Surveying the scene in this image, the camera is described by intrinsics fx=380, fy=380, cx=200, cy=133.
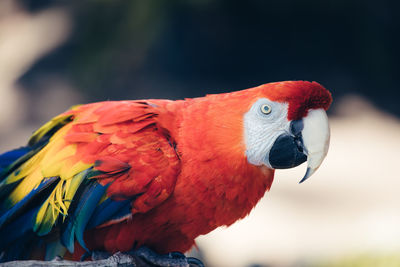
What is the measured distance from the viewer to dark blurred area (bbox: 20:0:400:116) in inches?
95.7

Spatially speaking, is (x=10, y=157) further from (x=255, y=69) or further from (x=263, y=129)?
(x=255, y=69)

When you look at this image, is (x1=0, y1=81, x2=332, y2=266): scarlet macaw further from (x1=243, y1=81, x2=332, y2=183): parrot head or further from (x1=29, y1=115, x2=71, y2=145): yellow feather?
(x1=29, y1=115, x2=71, y2=145): yellow feather

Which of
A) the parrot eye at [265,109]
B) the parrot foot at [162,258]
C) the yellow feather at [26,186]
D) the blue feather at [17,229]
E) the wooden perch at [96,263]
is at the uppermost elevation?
the parrot eye at [265,109]

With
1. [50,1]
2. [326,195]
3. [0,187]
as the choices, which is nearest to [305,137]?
[0,187]

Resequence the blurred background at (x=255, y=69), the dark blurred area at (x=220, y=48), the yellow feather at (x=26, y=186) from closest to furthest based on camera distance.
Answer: the yellow feather at (x=26, y=186), the blurred background at (x=255, y=69), the dark blurred area at (x=220, y=48)

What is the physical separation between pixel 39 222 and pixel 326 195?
1745mm

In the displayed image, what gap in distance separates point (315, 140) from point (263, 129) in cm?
11

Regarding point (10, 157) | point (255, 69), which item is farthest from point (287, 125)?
point (255, 69)

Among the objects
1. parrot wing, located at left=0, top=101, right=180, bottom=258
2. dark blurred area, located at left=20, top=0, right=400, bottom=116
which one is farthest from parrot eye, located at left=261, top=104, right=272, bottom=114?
dark blurred area, located at left=20, top=0, right=400, bottom=116

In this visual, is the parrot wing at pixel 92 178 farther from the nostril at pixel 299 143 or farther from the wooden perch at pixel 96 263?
the nostril at pixel 299 143

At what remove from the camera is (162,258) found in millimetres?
885

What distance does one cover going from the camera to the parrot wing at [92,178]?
792 mm

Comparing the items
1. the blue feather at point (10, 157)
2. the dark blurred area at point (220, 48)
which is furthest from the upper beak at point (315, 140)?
the dark blurred area at point (220, 48)

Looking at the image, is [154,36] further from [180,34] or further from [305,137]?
[305,137]
